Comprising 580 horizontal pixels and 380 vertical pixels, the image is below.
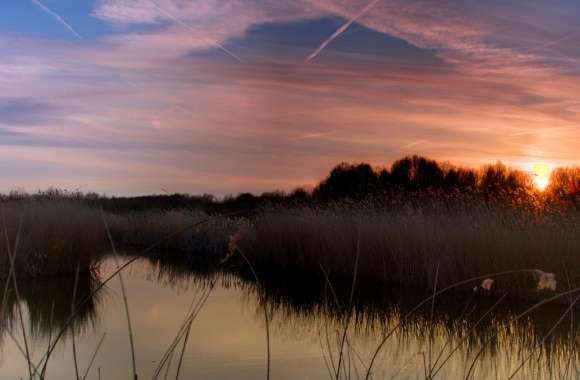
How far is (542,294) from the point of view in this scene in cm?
713

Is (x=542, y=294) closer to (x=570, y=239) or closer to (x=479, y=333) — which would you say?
(x=570, y=239)

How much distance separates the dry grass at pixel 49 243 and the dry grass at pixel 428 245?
2.70 metres

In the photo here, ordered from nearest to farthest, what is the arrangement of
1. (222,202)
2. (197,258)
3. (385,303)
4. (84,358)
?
(84,358) → (385,303) → (197,258) → (222,202)

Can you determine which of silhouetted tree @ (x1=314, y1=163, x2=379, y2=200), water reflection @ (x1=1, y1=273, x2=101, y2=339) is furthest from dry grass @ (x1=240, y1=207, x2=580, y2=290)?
silhouetted tree @ (x1=314, y1=163, x2=379, y2=200)

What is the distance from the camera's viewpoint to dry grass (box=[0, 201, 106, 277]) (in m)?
8.67

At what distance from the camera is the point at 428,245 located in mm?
8344

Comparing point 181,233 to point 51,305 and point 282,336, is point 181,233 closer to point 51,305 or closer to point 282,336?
point 51,305

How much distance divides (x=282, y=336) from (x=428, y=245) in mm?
3417

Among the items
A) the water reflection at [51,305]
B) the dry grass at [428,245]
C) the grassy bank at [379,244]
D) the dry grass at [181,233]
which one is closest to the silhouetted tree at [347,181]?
the dry grass at [181,233]

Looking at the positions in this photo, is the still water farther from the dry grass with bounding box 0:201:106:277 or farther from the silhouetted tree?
the silhouetted tree

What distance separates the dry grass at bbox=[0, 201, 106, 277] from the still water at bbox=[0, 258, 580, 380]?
54cm

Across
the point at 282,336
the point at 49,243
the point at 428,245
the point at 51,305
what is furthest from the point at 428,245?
the point at 49,243

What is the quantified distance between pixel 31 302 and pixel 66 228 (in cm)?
266

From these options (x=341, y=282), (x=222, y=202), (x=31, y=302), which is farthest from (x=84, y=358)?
(x=222, y=202)
